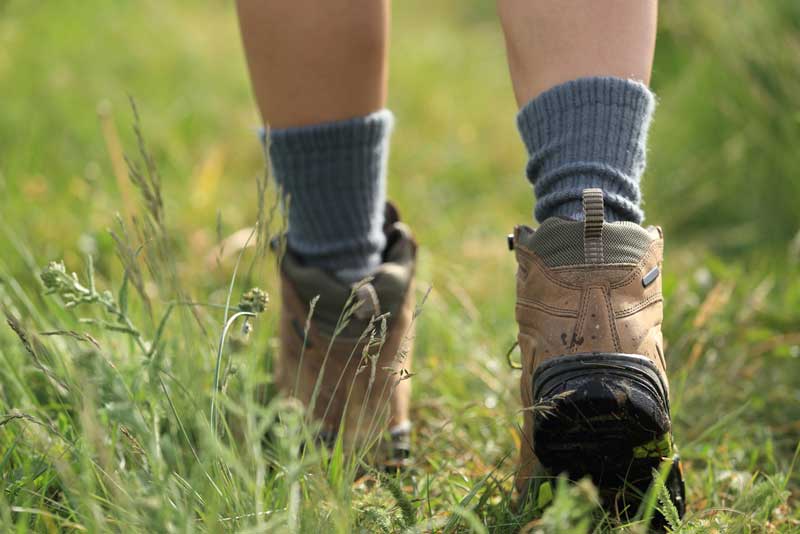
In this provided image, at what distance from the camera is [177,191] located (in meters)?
2.39

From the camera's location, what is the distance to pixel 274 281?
96 cm

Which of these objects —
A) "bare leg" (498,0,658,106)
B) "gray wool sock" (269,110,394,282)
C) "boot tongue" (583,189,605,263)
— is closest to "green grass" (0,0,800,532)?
"gray wool sock" (269,110,394,282)

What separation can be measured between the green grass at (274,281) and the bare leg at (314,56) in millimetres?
257

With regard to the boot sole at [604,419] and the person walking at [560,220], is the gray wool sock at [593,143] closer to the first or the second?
the person walking at [560,220]

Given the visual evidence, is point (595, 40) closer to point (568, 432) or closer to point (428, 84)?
point (568, 432)

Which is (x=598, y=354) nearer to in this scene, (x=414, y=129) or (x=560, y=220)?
(x=560, y=220)

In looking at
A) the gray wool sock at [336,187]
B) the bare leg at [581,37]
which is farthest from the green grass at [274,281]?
the bare leg at [581,37]

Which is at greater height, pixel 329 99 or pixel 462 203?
pixel 329 99

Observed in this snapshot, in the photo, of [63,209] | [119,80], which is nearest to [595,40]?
[63,209]

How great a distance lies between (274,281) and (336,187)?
38 centimetres

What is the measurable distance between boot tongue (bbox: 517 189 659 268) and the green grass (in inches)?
9.7

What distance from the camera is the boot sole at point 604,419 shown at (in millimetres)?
867

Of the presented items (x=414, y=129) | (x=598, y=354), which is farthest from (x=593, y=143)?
(x=414, y=129)

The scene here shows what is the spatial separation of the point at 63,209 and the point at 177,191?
349 millimetres
